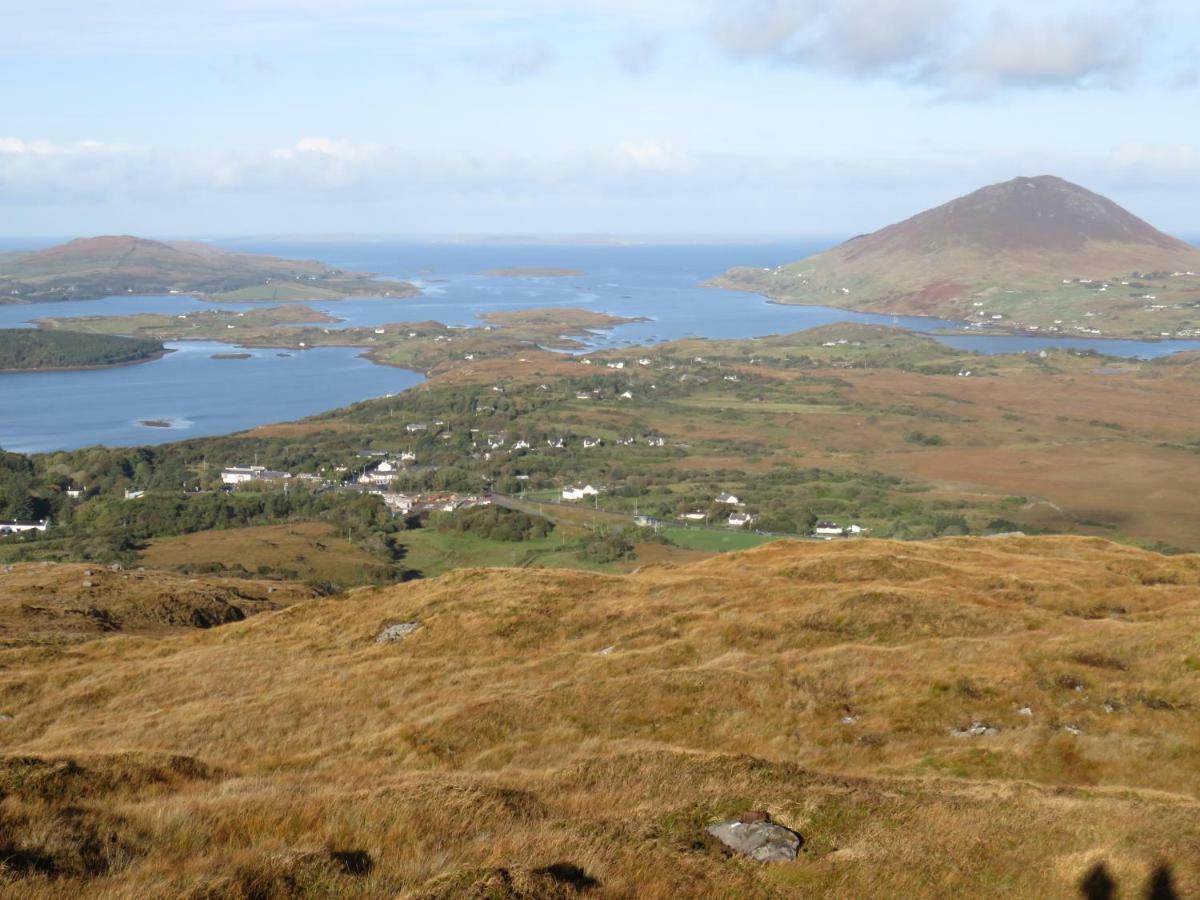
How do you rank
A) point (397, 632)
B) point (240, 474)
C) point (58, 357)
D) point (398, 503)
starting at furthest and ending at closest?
point (58, 357) → point (240, 474) → point (398, 503) → point (397, 632)

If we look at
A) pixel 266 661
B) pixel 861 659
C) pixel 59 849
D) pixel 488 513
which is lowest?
pixel 488 513

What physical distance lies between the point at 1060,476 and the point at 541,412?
67.0 meters

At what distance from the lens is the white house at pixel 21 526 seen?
276ft

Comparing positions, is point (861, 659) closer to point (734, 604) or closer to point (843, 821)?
point (734, 604)

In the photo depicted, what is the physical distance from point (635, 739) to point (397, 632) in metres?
13.4

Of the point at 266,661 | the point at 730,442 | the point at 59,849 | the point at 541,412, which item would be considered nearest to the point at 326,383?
the point at 541,412

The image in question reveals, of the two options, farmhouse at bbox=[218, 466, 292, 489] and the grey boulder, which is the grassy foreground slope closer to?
the grey boulder

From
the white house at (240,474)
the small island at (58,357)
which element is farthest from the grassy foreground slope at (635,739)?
the small island at (58,357)

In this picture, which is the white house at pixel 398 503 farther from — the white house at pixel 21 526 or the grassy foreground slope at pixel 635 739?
the grassy foreground slope at pixel 635 739

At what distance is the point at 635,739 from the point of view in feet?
56.2

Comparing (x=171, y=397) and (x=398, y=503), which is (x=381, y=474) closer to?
(x=398, y=503)

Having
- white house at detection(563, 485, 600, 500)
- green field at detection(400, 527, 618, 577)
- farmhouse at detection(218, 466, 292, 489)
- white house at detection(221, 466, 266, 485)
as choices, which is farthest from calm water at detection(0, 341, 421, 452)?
green field at detection(400, 527, 618, 577)

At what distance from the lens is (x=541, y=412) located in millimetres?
141500

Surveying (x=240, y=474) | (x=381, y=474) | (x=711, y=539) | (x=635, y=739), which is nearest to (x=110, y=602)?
(x=635, y=739)
